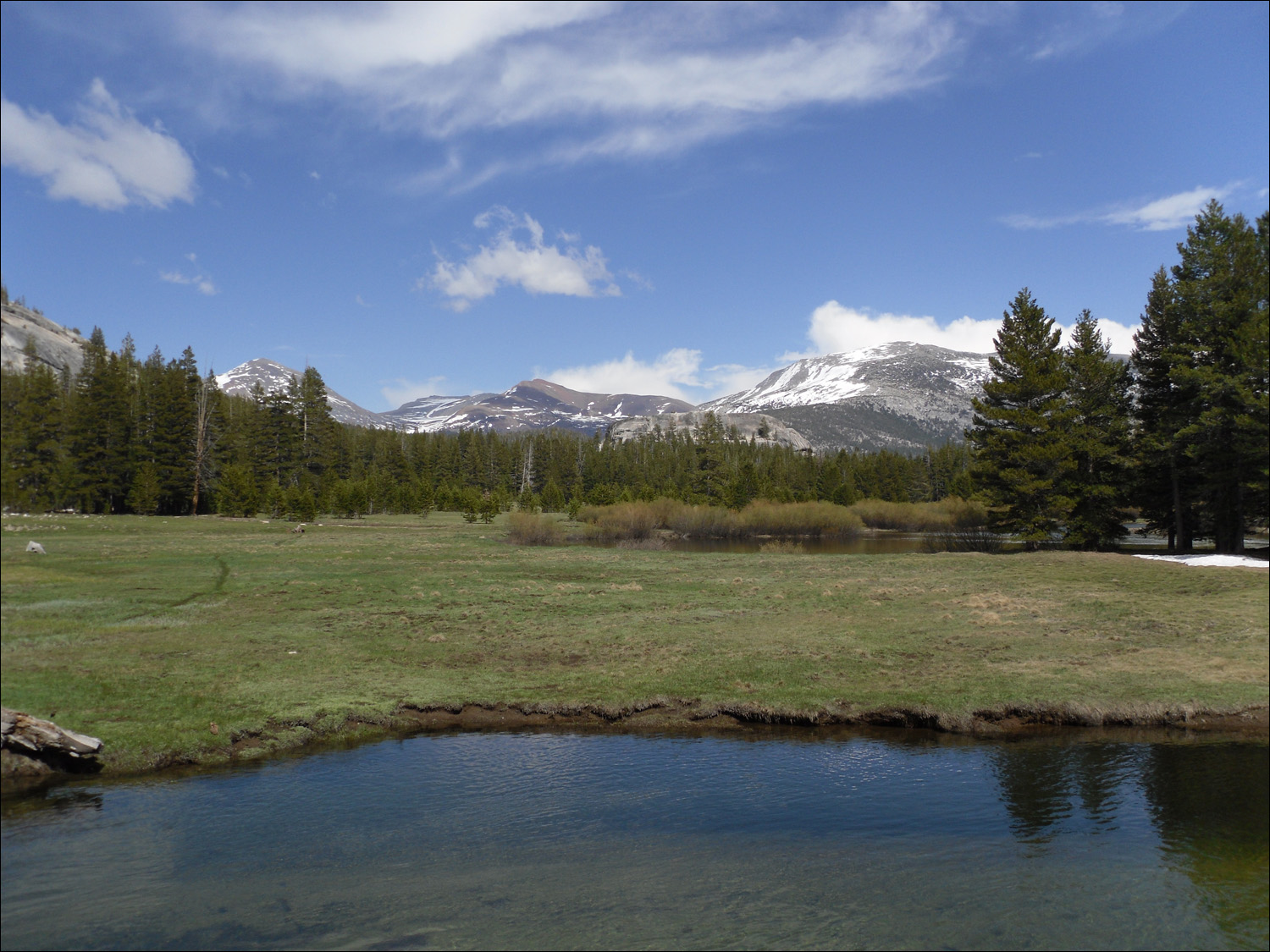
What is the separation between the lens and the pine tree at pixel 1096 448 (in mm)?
44625

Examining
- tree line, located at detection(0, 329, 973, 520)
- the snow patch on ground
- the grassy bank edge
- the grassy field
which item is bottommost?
the grassy bank edge

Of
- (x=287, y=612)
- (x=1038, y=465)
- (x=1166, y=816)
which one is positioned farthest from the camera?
(x=1038, y=465)

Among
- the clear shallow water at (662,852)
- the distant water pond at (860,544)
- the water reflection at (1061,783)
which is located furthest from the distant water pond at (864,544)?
the clear shallow water at (662,852)

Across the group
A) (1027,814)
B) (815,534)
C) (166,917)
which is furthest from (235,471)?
(815,534)

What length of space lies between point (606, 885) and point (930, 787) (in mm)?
7301

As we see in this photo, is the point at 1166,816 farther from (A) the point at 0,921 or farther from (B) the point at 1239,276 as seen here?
(B) the point at 1239,276

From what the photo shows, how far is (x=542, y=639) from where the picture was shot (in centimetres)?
2447

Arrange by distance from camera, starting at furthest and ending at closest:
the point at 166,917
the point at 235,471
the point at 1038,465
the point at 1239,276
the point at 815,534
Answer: the point at 815,534
the point at 235,471
the point at 1038,465
the point at 1239,276
the point at 166,917

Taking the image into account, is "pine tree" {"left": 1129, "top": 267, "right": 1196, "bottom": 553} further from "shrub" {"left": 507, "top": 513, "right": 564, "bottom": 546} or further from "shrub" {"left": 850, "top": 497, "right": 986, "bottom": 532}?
"shrub" {"left": 507, "top": 513, "right": 564, "bottom": 546}

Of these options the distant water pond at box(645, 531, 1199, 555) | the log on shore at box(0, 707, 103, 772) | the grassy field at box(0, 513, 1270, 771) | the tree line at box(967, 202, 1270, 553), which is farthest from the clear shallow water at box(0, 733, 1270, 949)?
the distant water pond at box(645, 531, 1199, 555)

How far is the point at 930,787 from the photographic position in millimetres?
13664

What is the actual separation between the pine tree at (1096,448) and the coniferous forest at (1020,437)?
0.12 metres

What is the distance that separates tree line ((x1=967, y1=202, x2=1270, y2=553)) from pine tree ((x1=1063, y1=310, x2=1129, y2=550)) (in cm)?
8

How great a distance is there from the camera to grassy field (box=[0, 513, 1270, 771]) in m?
12.3
